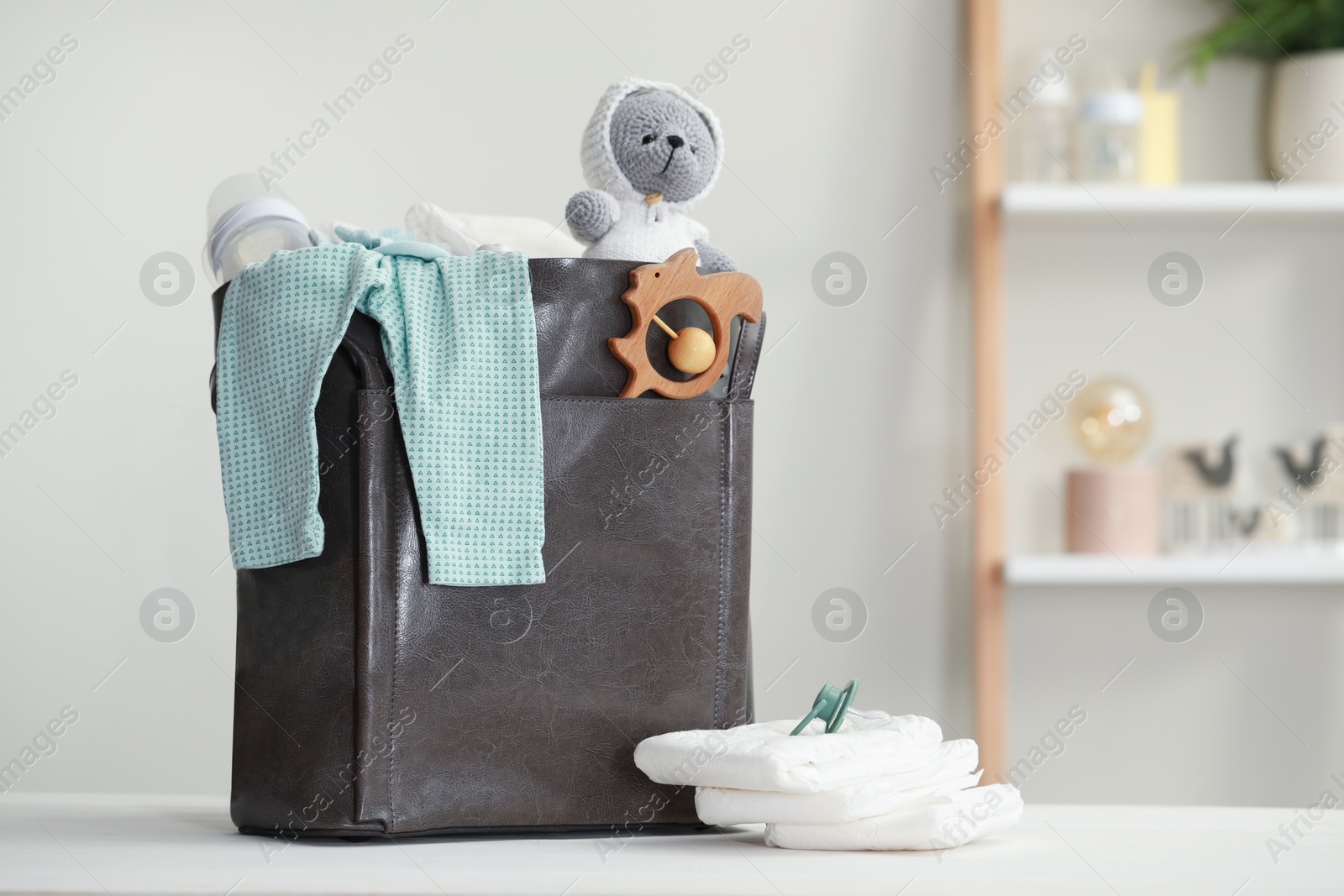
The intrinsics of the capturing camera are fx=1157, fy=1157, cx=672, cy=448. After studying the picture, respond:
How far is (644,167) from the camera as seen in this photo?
2.89ft

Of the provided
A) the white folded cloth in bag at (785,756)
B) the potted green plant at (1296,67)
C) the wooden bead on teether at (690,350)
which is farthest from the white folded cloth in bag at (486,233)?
the potted green plant at (1296,67)

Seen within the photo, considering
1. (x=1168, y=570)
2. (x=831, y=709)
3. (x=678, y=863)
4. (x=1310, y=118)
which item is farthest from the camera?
(x=1310, y=118)

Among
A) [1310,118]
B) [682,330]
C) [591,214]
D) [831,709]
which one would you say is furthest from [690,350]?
[1310,118]

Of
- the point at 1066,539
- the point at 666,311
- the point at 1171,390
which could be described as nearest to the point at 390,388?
the point at 666,311

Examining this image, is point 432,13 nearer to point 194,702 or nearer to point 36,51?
point 36,51

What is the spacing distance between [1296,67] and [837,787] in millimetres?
1271

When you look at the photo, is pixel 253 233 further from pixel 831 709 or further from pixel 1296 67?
pixel 1296 67

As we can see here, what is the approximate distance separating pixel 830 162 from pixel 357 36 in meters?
0.63

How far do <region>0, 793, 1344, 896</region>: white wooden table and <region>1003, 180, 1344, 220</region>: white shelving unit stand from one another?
0.79 metres

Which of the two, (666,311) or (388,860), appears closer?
(388,860)

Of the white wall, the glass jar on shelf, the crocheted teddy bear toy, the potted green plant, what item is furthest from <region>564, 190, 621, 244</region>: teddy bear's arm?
the potted green plant

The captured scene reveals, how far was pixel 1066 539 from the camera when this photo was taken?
4.82 ft

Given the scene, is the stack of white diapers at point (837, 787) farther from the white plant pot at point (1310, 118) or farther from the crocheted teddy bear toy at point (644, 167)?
the white plant pot at point (1310, 118)

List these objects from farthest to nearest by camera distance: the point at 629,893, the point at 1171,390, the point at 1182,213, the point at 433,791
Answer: the point at 1171,390
the point at 1182,213
the point at 433,791
the point at 629,893
